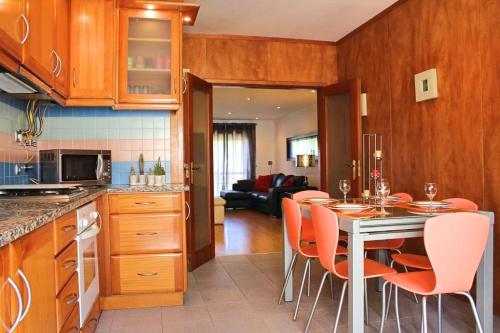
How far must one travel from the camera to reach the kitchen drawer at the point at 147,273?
290 centimetres

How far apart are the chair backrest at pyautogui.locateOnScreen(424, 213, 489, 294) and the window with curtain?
9125 mm

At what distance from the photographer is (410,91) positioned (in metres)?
3.63

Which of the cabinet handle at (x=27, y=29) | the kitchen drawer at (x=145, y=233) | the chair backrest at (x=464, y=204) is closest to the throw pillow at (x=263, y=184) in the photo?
the kitchen drawer at (x=145, y=233)

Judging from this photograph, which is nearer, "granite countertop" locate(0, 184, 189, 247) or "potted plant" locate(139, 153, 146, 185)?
"granite countertop" locate(0, 184, 189, 247)

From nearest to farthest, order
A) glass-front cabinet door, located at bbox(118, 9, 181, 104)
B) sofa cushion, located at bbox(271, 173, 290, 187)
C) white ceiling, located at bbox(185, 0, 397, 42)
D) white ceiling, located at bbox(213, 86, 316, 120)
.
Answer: glass-front cabinet door, located at bbox(118, 9, 181, 104), white ceiling, located at bbox(185, 0, 397, 42), white ceiling, located at bbox(213, 86, 316, 120), sofa cushion, located at bbox(271, 173, 290, 187)

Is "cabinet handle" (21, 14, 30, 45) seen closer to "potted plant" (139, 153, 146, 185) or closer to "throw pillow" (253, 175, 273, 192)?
"potted plant" (139, 153, 146, 185)

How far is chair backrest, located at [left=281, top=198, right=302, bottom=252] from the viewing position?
2.61 m

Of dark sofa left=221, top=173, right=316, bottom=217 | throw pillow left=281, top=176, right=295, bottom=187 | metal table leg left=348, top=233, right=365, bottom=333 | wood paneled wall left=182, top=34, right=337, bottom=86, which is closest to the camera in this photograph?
metal table leg left=348, top=233, right=365, bottom=333

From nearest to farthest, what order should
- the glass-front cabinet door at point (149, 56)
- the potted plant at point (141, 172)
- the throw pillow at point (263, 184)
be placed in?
the glass-front cabinet door at point (149, 56) → the potted plant at point (141, 172) → the throw pillow at point (263, 184)

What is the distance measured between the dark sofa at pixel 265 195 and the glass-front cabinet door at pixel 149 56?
4936 millimetres

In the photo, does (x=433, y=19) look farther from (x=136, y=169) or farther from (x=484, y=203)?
(x=136, y=169)

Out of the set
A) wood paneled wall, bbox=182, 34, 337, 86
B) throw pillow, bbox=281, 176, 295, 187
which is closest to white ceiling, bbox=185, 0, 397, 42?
wood paneled wall, bbox=182, 34, 337, 86

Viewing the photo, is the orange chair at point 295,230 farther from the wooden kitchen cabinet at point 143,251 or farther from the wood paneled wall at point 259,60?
the wood paneled wall at point 259,60

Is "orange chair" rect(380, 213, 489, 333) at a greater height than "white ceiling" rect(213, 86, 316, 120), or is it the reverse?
"white ceiling" rect(213, 86, 316, 120)
